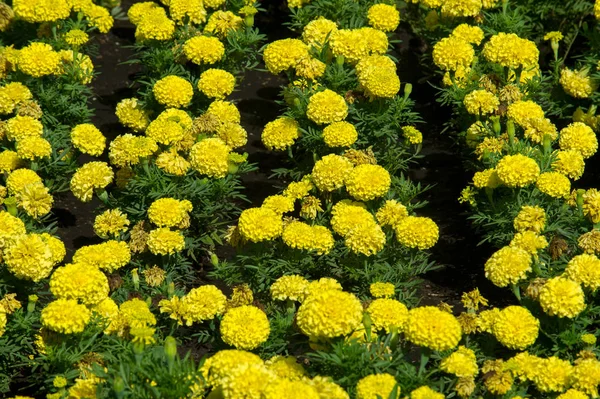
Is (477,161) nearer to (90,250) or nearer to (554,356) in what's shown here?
(554,356)

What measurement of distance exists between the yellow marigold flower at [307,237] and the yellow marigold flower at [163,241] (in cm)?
67

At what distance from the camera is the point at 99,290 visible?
223 inches

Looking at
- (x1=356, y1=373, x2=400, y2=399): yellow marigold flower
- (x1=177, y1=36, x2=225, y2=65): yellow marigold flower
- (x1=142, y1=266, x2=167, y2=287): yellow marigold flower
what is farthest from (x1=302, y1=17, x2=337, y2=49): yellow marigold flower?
(x1=356, y1=373, x2=400, y2=399): yellow marigold flower

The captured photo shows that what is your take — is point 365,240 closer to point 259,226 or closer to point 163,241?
point 259,226

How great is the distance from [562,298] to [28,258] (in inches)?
115

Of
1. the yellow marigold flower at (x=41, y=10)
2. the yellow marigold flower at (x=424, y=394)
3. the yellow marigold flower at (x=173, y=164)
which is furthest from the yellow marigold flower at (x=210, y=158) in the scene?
the yellow marigold flower at (x=424, y=394)

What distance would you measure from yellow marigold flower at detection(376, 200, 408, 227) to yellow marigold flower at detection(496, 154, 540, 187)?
2.12ft

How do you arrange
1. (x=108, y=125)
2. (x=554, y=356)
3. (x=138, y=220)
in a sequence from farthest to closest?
(x=108, y=125)
(x=138, y=220)
(x=554, y=356)

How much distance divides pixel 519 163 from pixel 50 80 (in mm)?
3465

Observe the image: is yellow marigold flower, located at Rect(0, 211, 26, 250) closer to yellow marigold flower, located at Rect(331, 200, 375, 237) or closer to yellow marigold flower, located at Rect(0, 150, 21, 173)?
yellow marigold flower, located at Rect(0, 150, 21, 173)

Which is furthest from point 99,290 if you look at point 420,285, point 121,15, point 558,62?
point 121,15

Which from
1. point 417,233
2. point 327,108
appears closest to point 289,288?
point 417,233

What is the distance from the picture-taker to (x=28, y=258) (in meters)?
5.80

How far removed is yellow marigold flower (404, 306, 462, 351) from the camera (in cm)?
513
